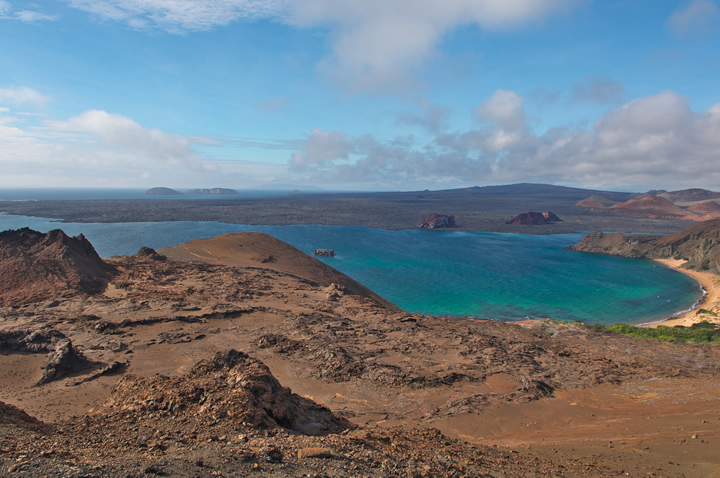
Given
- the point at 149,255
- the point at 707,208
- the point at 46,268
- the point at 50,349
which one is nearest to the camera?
the point at 50,349

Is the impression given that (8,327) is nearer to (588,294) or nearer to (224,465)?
(224,465)

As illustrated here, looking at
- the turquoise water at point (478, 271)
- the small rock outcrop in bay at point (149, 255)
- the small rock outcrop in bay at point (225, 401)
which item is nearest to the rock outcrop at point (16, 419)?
the small rock outcrop in bay at point (225, 401)

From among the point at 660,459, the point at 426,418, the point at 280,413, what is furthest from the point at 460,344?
the point at 280,413

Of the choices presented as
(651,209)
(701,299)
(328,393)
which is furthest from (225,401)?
(651,209)

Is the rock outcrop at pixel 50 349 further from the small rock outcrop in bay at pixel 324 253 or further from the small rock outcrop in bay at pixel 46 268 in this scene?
the small rock outcrop in bay at pixel 324 253

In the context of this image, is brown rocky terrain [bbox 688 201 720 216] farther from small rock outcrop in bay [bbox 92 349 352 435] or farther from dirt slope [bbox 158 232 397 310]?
small rock outcrop in bay [bbox 92 349 352 435]

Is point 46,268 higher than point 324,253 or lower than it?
higher

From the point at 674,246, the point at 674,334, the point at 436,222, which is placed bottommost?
the point at 674,334

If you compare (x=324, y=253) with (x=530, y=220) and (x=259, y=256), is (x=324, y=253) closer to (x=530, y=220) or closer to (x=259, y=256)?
(x=259, y=256)
